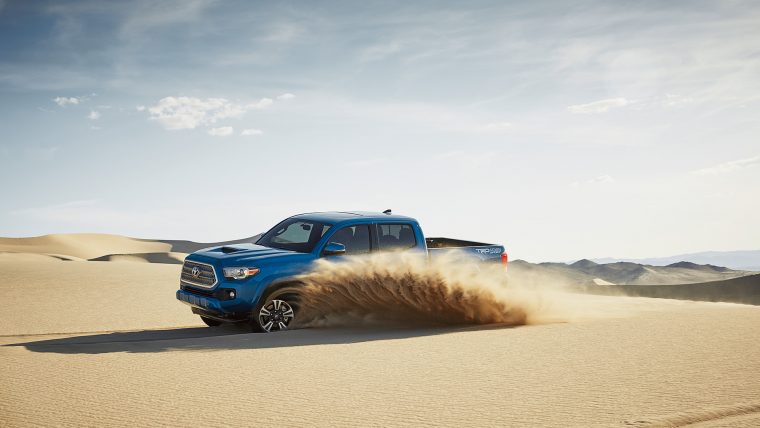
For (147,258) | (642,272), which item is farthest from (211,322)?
(642,272)

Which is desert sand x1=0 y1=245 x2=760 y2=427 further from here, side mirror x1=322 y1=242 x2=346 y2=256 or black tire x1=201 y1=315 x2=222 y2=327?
side mirror x1=322 y1=242 x2=346 y2=256

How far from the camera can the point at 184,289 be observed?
11062 millimetres

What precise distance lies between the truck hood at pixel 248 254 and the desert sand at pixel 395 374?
3.90 feet

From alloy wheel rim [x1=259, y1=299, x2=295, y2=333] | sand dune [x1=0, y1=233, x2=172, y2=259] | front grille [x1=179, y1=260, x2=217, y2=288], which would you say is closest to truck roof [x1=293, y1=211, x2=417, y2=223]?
alloy wheel rim [x1=259, y1=299, x2=295, y2=333]

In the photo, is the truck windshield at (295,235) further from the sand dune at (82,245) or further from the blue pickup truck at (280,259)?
the sand dune at (82,245)

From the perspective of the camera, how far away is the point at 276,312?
1044 cm

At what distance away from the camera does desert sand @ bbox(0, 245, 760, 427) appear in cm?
499

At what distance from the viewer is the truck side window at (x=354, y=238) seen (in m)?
11.0

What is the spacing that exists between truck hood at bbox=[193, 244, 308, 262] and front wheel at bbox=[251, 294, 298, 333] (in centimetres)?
61

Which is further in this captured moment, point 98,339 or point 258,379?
point 98,339

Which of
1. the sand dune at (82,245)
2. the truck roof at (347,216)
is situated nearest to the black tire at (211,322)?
the truck roof at (347,216)

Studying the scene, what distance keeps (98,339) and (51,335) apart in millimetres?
1134

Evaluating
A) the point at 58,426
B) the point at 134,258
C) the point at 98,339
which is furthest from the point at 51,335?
the point at 134,258

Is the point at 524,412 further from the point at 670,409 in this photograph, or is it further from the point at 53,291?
the point at 53,291
